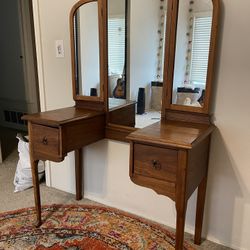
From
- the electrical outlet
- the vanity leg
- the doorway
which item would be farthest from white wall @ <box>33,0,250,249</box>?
the doorway

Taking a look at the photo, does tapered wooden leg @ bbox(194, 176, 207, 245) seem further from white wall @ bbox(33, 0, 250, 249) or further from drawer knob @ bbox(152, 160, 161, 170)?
→ drawer knob @ bbox(152, 160, 161, 170)

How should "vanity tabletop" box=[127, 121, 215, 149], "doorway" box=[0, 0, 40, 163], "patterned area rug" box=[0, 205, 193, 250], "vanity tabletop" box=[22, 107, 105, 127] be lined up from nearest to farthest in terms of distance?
"vanity tabletop" box=[127, 121, 215, 149], "vanity tabletop" box=[22, 107, 105, 127], "patterned area rug" box=[0, 205, 193, 250], "doorway" box=[0, 0, 40, 163]

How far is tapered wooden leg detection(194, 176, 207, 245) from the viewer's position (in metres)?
1.67

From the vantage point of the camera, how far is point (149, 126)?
1516 mm

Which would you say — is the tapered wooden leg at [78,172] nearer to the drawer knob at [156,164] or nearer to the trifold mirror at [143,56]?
the trifold mirror at [143,56]

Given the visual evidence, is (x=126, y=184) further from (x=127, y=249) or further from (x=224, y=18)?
(x=224, y=18)

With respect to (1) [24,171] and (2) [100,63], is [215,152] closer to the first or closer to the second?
(2) [100,63]

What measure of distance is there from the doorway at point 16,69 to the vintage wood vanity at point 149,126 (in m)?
2.04

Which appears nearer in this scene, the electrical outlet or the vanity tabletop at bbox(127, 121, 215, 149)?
the vanity tabletop at bbox(127, 121, 215, 149)

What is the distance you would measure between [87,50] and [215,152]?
3.65 feet

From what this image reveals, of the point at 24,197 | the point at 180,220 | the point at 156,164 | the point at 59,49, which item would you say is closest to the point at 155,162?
the point at 156,164

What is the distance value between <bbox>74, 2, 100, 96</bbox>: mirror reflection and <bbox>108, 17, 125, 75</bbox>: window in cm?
10

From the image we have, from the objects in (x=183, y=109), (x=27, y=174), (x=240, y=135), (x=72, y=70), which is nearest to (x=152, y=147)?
(x=183, y=109)

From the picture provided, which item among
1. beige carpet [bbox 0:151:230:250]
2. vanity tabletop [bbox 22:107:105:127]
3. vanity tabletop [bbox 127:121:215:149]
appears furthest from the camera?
beige carpet [bbox 0:151:230:250]
